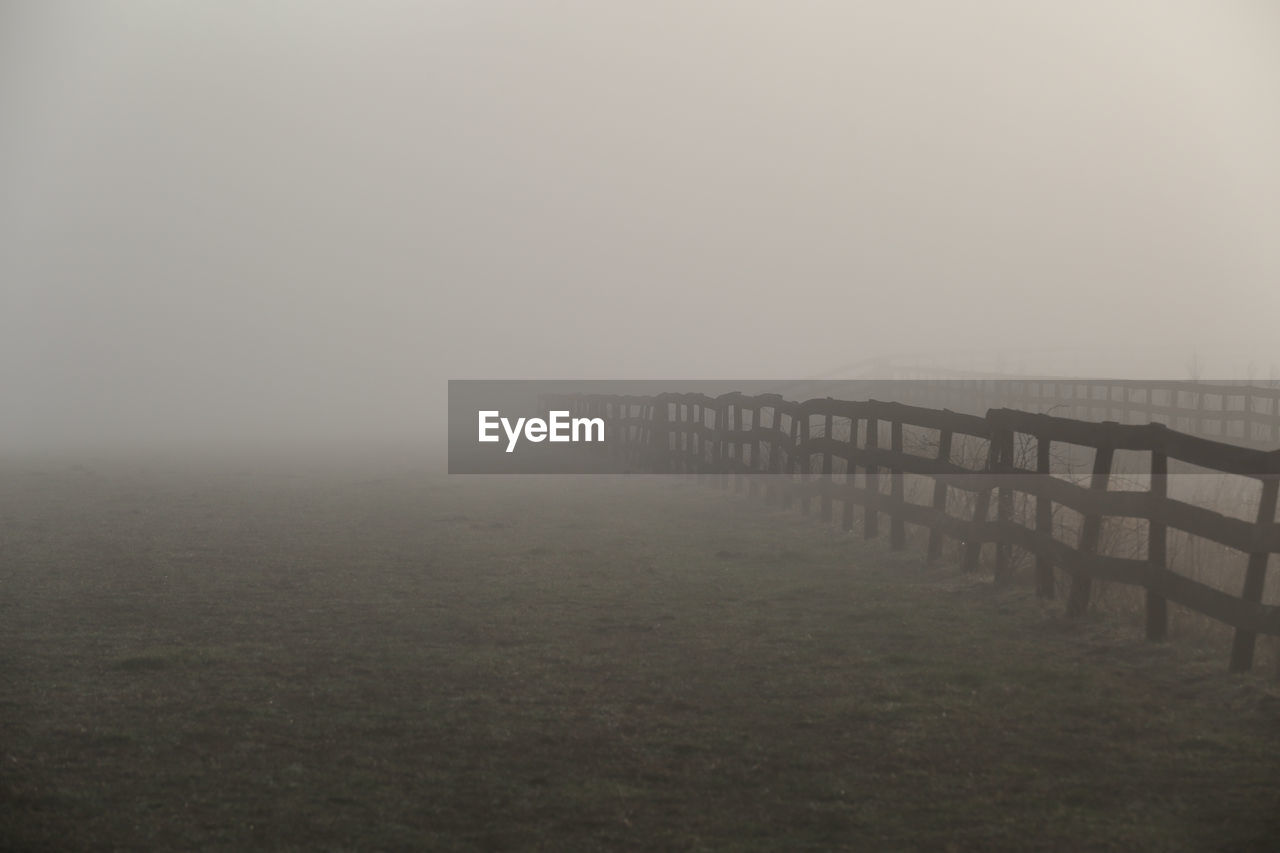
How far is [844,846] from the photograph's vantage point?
16.0ft

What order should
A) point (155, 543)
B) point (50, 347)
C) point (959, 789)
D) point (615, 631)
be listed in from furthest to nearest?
point (50, 347), point (155, 543), point (615, 631), point (959, 789)

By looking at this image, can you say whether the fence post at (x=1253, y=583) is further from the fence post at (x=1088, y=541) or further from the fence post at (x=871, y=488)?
the fence post at (x=871, y=488)

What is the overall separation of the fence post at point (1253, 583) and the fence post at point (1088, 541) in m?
1.48

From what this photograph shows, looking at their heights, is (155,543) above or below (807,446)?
below

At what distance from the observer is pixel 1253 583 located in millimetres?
7328

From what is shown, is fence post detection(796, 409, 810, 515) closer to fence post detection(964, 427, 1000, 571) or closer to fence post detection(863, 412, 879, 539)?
fence post detection(863, 412, 879, 539)

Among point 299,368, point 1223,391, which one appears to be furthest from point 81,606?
point 299,368

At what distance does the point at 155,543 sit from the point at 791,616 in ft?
27.1

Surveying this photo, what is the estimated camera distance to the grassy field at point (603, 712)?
16.9 ft

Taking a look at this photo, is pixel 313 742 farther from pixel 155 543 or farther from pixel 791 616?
pixel 155 543

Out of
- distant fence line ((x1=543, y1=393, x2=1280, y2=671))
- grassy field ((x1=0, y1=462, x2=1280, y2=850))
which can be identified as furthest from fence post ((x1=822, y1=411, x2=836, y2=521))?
grassy field ((x1=0, y1=462, x2=1280, y2=850))

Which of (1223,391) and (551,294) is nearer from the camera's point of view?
(1223,391)

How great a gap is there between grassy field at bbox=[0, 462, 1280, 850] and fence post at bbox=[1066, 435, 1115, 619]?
0.52 feet

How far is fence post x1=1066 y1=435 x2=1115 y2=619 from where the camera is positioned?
8.97 metres
